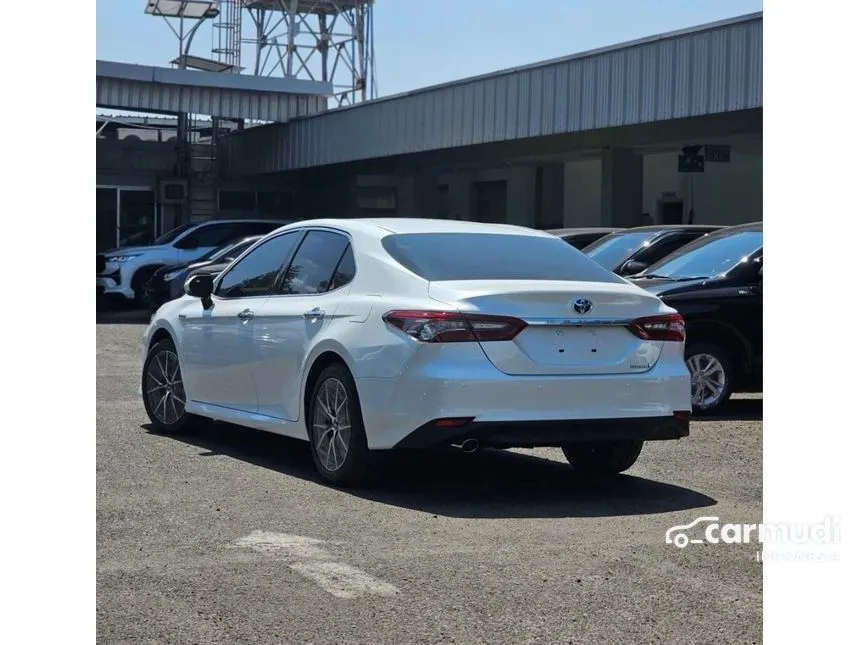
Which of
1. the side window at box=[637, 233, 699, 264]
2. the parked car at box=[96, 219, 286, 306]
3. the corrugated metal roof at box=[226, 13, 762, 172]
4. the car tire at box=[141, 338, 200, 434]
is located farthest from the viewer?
the parked car at box=[96, 219, 286, 306]

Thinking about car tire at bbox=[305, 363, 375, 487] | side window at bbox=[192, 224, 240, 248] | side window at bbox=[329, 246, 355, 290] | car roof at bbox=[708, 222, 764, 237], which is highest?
side window at bbox=[192, 224, 240, 248]

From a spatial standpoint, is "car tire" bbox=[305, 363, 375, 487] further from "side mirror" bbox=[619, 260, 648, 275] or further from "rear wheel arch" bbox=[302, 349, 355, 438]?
"side mirror" bbox=[619, 260, 648, 275]

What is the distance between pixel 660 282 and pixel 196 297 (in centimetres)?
417

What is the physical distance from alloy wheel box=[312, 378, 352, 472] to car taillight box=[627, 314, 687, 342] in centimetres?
157

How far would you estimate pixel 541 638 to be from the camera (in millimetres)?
4688

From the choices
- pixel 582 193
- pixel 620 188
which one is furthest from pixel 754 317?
pixel 582 193

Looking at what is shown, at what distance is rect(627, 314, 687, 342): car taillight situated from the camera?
24.4 ft

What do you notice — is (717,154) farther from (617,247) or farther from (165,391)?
(165,391)

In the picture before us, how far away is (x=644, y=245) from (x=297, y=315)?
723 cm

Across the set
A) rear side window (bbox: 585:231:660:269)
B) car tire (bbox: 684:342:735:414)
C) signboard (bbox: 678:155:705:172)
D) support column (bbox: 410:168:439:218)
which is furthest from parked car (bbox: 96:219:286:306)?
car tire (bbox: 684:342:735:414)

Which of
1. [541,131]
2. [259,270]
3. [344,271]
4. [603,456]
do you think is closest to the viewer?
[344,271]

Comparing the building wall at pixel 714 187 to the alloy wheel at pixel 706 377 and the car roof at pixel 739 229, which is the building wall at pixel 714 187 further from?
the alloy wheel at pixel 706 377

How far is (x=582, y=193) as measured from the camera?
3650 cm

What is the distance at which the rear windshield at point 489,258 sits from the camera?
24.9 ft
